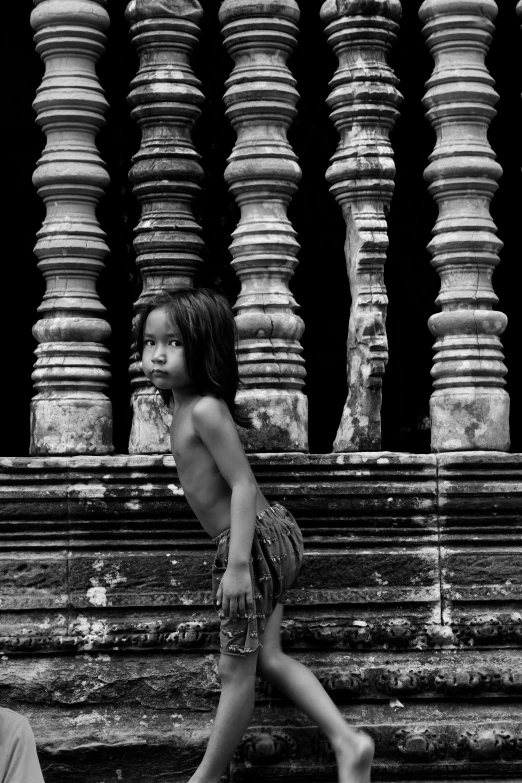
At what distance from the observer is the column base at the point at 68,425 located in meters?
4.38

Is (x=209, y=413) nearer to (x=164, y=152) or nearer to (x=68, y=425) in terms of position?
(x=68, y=425)

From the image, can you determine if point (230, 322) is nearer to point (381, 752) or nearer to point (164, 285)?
point (164, 285)

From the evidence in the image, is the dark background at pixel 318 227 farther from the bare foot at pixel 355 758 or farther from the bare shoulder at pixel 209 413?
the bare foot at pixel 355 758

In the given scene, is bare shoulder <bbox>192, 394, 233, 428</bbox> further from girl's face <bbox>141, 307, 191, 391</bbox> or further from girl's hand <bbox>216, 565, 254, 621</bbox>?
girl's hand <bbox>216, 565, 254, 621</bbox>

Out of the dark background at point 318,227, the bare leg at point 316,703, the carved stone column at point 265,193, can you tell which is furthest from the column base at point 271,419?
the dark background at point 318,227

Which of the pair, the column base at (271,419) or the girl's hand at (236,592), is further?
the column base at (271,419)

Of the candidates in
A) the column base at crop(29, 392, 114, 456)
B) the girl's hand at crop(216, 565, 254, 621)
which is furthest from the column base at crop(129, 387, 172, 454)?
the girl's hand at crop(216, 565, 254, 621)

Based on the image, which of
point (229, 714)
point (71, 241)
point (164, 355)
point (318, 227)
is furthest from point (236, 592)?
point (318, 227)

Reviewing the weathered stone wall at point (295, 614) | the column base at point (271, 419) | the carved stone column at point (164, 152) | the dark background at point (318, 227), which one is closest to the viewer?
the weathered stone wall at point (295, 614)

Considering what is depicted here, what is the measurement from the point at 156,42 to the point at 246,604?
2.12 m

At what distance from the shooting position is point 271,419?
4383 mm

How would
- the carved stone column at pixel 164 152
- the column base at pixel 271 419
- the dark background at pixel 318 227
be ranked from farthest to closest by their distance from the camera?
the dark background at pixel 318 227, the carved stone column at pixel 164 152, the column base at pixel 271 419

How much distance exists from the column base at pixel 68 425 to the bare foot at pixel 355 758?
1.37 m

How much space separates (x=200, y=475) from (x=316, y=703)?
80 centimetres
